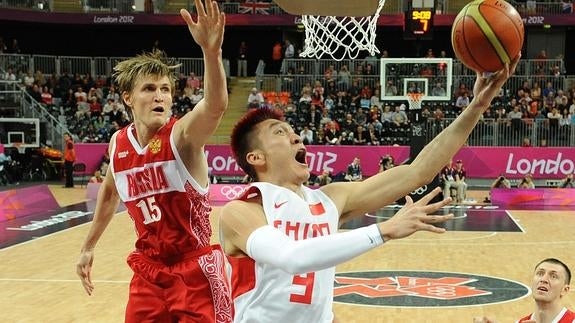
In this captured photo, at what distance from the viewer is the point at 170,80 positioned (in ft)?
13.5

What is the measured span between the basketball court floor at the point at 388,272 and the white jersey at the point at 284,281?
4057 mm

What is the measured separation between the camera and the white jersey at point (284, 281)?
290 cm

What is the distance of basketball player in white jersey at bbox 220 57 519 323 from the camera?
2619 mm

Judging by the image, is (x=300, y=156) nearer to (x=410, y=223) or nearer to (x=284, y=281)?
(x=284, y=281)

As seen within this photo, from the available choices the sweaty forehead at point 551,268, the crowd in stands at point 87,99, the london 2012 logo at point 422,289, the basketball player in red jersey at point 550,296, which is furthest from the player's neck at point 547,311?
the crowd in stands at point 87,99

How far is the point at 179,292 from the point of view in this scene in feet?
12.8

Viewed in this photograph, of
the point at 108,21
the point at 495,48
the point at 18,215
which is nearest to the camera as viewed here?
the point at 495,48

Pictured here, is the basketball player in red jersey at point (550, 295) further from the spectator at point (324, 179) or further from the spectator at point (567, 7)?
the spectator at point (567, 7)

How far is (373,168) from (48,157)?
10253mm

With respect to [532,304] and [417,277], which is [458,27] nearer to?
[532,304]

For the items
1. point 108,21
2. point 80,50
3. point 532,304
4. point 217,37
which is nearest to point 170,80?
point 217,37

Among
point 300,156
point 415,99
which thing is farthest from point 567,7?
point 300,156

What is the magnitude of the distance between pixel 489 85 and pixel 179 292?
191cm

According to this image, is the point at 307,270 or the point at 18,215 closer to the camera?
the point at 307,270
